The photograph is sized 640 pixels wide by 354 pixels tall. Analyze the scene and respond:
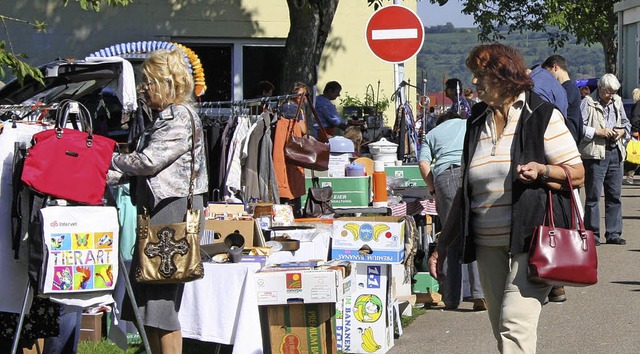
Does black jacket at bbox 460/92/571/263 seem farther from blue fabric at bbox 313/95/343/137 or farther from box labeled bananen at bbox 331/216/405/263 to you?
blue fabric at bbox 313/95/343/137

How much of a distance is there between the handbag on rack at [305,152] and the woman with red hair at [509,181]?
4853 millimetres

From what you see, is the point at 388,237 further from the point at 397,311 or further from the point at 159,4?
the point at 159,4

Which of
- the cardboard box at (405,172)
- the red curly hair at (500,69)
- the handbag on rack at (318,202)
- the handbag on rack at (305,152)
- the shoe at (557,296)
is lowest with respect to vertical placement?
the shoe at (557,296)

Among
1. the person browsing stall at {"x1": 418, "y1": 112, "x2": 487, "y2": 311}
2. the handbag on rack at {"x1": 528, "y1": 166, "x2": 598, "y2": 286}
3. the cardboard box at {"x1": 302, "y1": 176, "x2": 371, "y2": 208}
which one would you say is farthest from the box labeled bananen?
the handbag on rack at {"x1": 528, "y1": 166, "x2": 598, "y2": 286}

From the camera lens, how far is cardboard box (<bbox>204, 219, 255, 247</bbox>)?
8.05 metres

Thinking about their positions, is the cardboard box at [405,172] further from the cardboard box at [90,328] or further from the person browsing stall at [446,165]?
the cardboard box at [90,328]

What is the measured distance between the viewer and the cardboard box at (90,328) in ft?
27.0

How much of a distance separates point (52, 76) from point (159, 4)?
9487 mm

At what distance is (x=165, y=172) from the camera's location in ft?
21.0

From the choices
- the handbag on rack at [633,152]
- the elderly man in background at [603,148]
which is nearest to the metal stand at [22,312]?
the elderly man in background at [603,148]

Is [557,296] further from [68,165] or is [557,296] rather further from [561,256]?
[68,165]

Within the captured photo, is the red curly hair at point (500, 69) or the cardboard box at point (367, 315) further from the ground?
the red curly hair at point (500, 69)

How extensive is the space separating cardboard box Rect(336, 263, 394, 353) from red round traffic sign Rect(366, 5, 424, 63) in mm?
4345

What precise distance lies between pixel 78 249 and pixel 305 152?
484 centimetres
